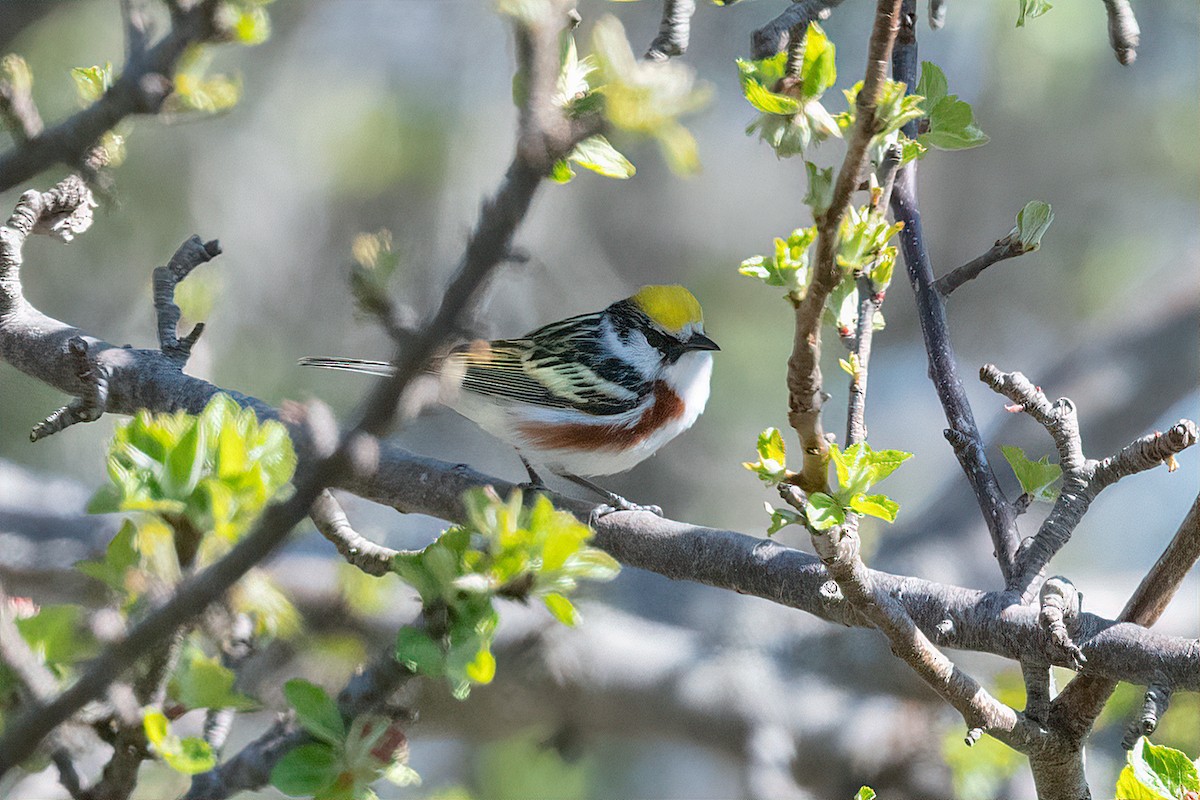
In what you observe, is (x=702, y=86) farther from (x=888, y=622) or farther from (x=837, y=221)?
(x=888, y=622)

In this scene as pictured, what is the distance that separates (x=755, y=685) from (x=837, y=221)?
3322 millimetres

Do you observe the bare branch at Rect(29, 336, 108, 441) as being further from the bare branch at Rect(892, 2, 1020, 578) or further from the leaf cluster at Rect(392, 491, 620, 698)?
the bare branch at Rect(892, 2, 1020, 578)

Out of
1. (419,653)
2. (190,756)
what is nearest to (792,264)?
(419,653)

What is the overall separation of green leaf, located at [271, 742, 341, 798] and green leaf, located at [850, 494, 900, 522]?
0.66m

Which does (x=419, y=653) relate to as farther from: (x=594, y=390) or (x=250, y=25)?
(x=594, y=390)

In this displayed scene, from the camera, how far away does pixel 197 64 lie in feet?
4.91

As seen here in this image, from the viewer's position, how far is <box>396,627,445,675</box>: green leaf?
3.26 feet

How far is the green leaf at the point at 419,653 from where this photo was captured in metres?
0.99

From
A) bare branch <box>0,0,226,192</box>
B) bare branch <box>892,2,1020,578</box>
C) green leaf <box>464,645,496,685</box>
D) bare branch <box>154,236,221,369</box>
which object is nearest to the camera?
green leaf <box>464,645,496,685</box>

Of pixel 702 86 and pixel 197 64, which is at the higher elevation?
pixel 702 86

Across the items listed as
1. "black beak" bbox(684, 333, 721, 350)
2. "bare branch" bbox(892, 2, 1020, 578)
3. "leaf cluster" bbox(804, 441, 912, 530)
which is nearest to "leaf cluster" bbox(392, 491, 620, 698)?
"leaf cluster" bbox(804, 441, 912, 530)

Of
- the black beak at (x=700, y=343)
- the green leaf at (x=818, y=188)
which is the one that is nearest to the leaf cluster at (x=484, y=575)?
the green leaf at (x=818, y=188)

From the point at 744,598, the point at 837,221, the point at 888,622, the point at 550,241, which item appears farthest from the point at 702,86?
the point at 550,241

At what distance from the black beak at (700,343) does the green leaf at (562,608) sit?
8.68ft
